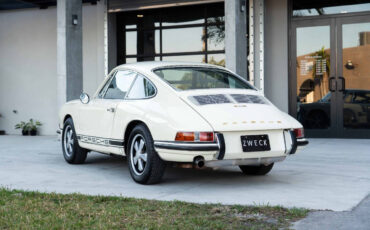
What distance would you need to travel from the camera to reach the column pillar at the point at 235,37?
38.1 feet

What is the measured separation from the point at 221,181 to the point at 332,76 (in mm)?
6992

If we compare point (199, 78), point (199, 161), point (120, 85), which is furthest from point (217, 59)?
point (199, 161)

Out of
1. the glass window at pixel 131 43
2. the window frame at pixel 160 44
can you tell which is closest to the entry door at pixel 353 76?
the window frame at pixel 160 44

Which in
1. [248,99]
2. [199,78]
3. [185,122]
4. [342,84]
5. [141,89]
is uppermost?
[342,84]

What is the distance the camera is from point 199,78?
7.41 metres

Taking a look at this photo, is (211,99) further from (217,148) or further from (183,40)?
(183,40)

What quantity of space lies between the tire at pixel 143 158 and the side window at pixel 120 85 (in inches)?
32.3

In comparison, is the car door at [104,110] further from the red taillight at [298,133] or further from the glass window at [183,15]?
the glass window at [183,15]

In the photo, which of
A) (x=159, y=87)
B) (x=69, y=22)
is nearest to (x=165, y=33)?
(x=69, y=22)

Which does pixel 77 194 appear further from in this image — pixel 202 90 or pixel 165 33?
pixel 165 33

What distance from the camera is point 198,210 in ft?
17.0

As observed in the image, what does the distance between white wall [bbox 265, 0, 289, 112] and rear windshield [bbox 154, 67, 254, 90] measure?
6242 mm

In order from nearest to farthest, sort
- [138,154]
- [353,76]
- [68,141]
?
[138,154], [68,141], [353,76]

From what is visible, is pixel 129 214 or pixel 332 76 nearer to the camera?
pixel 129 214
